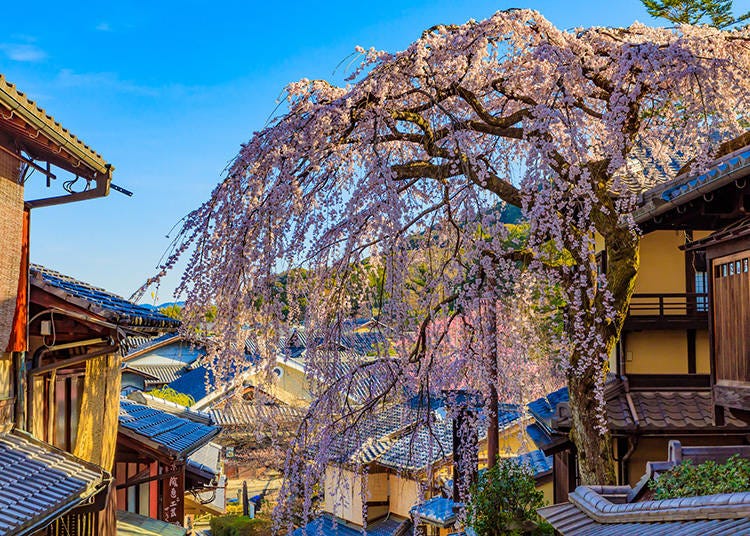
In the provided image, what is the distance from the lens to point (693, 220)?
9570 mm

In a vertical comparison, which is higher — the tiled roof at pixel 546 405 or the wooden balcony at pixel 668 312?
the wooden balcony at pixel 668 312

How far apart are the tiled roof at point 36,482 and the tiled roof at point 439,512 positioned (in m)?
7.80

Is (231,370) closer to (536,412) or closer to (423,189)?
(423,189)

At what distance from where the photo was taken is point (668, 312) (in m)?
11.9

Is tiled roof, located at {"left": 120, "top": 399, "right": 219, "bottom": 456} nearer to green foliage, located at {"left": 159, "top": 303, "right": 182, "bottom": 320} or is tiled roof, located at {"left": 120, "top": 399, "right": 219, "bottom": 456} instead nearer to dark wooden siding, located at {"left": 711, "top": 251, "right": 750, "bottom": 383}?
green foliage, located at {"left": 159, "top": 303, "right": 182, "bottom": 320}

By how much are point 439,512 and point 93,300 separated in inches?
349

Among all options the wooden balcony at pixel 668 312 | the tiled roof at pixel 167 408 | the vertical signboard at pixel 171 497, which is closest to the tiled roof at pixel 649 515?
the wooden balcony at pixel 668 312

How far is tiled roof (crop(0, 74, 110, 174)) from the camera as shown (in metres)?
6.09

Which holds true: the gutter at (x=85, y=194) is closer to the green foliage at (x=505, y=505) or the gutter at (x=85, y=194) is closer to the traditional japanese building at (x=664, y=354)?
the green foliage at (x=505, y=505)

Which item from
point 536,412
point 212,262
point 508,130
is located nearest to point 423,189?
point 508,130

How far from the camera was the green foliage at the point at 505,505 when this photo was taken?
946 centimetres

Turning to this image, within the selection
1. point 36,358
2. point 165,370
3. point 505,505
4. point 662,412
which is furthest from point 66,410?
point 165,370

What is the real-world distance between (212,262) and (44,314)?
268 centimetres

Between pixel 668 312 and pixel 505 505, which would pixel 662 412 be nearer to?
pixel 668 312
